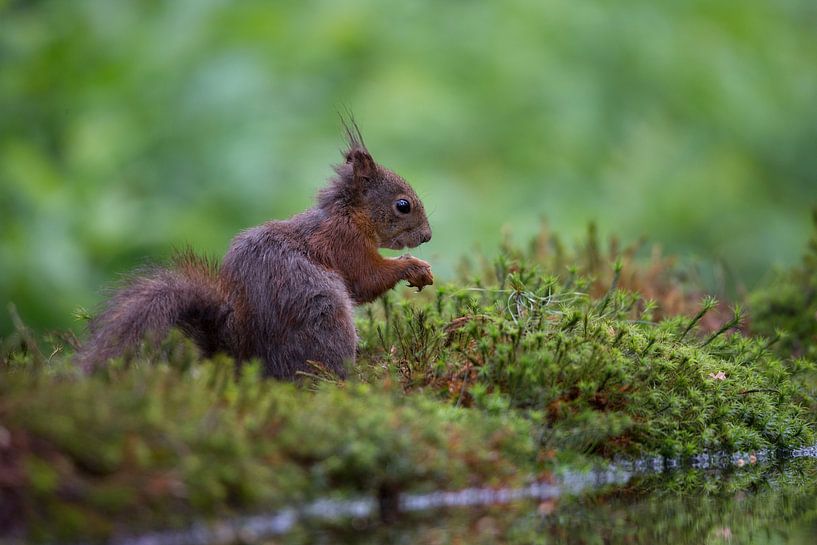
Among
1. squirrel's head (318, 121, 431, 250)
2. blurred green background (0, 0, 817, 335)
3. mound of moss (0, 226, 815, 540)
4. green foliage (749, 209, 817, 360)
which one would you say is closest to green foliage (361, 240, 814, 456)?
mound of moss (0, 226, 815, 540)

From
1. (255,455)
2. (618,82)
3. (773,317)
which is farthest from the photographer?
(618,82)

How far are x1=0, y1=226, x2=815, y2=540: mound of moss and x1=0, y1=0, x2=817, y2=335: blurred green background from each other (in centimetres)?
305

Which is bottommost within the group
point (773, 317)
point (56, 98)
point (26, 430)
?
point (26, 430)

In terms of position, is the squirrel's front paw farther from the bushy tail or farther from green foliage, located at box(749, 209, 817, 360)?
green foliage, located at box(749, 209, 817, 360)

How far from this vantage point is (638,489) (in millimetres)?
3713

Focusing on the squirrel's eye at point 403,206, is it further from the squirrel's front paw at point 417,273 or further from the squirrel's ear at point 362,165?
the squirrel's front paw at point 417,273

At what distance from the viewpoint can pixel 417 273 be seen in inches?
193

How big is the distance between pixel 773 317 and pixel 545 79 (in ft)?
17.0

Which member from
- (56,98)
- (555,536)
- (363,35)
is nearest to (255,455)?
(555,536)

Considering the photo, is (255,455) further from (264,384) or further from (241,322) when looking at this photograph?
(241,322)

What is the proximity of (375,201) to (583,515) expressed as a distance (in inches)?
84.7

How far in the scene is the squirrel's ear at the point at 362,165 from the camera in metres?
5.05

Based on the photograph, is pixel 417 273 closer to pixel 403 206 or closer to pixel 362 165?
pixel 403 206

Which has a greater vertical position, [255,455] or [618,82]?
[618,82]
